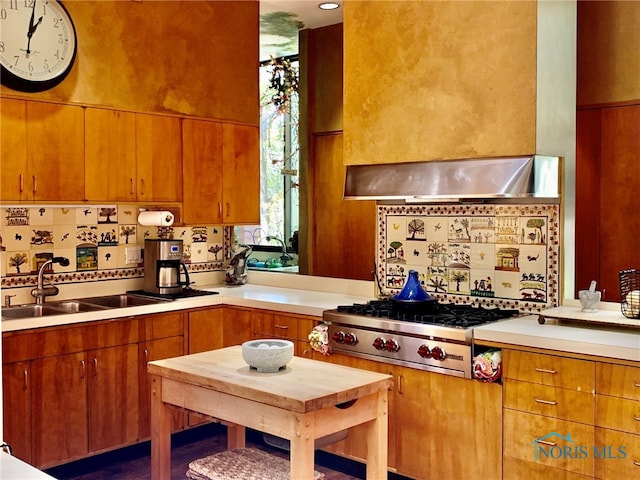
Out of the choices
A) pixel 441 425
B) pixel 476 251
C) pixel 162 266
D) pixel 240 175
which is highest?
pixel 240 175

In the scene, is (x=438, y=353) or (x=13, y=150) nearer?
(x=438, y=353)

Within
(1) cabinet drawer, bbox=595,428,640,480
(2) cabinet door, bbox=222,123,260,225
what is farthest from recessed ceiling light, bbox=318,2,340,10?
→ (1) cabinet drawer, bbox=595,428,640,480

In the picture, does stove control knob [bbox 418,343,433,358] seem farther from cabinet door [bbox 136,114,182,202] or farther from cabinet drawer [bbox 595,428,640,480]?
cabinet door [bbox 136,114,182,202]

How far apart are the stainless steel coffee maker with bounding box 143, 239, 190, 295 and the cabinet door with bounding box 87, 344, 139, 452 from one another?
2.01 ft

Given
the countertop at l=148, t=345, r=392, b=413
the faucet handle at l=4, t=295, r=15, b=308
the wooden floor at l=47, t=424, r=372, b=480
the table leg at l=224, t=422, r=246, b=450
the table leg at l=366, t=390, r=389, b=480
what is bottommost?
the wooden floor at l=47, t=424, r=372, b=480

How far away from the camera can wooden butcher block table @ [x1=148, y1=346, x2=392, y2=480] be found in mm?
2322

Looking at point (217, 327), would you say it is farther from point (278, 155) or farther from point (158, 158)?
→ point (278, 155)

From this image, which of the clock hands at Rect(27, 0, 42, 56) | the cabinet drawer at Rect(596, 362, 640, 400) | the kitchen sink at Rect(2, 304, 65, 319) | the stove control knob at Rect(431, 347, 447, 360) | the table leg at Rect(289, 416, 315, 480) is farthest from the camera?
the kitchen sink at Rect(2, 304, 65, 319)

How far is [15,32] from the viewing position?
3.68 meters

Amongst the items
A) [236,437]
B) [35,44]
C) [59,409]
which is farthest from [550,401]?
[35,44]

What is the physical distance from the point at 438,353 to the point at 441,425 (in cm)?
39

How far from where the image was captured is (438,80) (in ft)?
12.2

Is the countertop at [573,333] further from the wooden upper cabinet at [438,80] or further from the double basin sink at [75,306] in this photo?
the double basin sink at [75,306]

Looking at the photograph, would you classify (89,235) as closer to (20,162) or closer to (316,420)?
(20,162)
